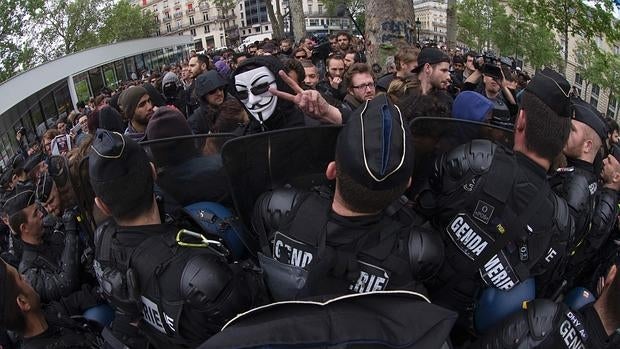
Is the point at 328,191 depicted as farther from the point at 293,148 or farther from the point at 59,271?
the point at 59,271

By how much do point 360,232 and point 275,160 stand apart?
605 mm

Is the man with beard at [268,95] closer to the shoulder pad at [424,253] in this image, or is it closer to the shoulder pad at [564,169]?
the shoulder pad at [424,253]

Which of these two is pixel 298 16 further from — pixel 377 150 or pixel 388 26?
pixel 377 150

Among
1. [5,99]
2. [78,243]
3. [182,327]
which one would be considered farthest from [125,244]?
[5,99]

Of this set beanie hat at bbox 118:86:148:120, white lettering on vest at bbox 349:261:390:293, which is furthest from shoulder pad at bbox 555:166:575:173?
beanie hat at bbox 118:86:148:120

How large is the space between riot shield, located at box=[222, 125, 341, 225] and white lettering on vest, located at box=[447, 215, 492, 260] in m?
0.63

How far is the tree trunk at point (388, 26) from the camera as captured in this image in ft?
14.7

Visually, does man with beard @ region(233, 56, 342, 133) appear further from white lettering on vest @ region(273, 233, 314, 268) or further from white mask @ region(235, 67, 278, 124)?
white lettering on vest @ region(273, 233, 314, 268)

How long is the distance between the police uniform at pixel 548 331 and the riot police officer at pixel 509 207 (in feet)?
0.72

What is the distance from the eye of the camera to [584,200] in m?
1.91

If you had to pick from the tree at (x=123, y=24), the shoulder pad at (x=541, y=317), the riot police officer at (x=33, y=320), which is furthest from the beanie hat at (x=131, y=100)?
the tree at (x=123, y=24)

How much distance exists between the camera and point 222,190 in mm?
2170

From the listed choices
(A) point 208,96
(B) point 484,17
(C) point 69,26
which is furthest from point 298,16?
(C) point 69,26

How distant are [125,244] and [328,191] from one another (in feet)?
2.81
